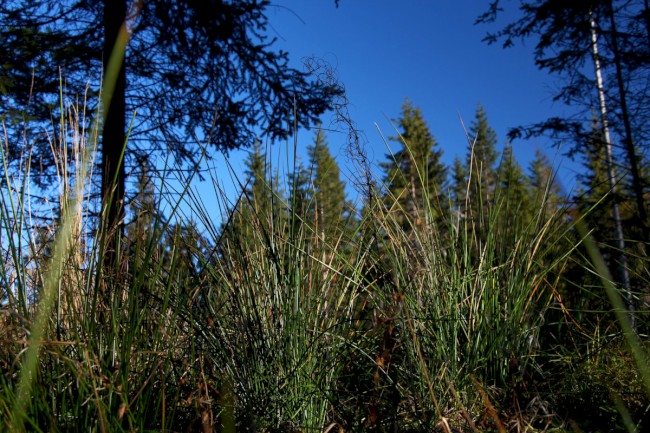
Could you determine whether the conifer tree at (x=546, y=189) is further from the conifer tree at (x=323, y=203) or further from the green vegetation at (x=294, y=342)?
→ the conifer tree at (x=323, y=203)

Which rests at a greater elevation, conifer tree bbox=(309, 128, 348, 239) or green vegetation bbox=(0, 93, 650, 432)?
conifer tree bbox=(309, 128, 348, 239)

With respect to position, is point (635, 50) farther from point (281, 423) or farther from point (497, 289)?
point (281, 423)

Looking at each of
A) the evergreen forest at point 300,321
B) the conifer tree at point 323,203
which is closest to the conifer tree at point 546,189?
the evergreen forest at point 300,321

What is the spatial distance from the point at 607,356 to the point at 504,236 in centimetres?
72

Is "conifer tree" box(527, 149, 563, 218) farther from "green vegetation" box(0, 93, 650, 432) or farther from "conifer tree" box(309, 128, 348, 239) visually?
"conifer tree" box(309, 128, 348, 239)

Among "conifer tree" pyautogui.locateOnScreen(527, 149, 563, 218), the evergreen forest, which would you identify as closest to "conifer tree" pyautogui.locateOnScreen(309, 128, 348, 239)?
the evergreen forest

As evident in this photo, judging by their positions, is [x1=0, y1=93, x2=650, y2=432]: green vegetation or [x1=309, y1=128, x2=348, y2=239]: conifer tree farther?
[x1=309, y1=128, x2=348, y2=239]: conifer tree

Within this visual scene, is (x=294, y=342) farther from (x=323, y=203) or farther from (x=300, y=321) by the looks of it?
(x=323, y=203)

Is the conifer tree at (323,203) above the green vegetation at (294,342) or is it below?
above

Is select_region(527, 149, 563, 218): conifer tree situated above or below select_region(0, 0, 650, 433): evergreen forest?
above

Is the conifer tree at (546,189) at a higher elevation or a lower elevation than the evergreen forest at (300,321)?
higher

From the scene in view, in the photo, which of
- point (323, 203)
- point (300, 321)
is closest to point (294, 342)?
point (300, 321)

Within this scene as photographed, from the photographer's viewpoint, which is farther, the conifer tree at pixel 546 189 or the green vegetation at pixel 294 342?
the conifer tree at pixel 546 189

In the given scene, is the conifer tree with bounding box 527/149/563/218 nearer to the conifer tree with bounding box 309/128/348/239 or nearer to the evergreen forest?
the evergreen forest
